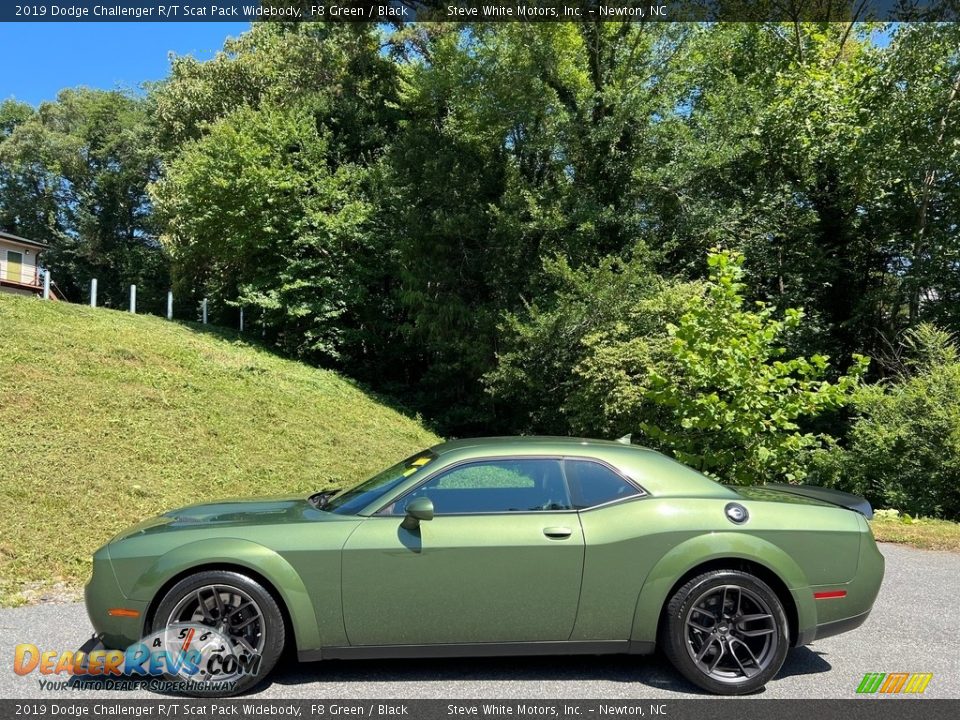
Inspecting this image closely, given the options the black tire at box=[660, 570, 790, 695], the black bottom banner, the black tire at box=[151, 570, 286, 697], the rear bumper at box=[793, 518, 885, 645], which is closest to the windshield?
the black tire at box=[151, 570, 286, 697]

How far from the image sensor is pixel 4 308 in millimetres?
14945

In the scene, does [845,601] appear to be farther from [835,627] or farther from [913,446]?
[913,446]

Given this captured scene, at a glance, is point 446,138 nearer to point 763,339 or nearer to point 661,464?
point 763,339

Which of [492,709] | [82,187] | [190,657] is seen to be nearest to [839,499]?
[492,709]

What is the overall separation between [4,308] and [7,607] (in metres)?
11.3

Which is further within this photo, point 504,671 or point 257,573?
point 504,671

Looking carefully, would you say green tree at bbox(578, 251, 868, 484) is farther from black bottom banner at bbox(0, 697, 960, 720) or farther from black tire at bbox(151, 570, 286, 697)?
black tire at bbox(151, 570, 286, 697)

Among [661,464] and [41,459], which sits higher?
[661,464]

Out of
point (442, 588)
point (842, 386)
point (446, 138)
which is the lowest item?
point (442, 588)

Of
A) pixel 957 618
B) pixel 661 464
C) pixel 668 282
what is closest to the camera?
pixel 661 464

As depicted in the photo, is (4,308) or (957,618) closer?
(957,618)

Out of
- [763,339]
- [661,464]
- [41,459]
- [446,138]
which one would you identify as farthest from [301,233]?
[661,464]

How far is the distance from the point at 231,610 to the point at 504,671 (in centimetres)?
159

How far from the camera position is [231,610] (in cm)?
395
